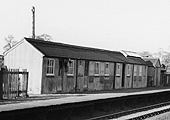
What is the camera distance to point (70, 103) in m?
12.2

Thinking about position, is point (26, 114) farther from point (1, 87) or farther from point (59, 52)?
point (59, 52)

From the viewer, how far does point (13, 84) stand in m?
18.6

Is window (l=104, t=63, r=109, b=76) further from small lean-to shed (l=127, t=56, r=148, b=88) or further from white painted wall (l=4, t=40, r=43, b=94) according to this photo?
white painted wall (l=4, t=40, r=43, b=94)

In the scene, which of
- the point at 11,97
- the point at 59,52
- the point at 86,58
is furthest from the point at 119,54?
the point at 11,97

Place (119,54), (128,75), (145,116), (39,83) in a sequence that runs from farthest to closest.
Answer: (119,54)
(128,75)
(39,83)
(145,116)

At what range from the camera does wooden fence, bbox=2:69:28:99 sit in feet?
59.1

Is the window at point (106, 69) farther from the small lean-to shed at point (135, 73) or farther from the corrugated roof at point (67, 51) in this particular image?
the small lean-to shed at point (135, 73)

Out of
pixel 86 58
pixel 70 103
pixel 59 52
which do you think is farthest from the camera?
pixel 86 58

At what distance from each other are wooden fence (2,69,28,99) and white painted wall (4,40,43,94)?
7.83 feet

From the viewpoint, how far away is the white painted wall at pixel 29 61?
72.7 feet

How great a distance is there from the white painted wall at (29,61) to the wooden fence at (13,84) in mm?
2386

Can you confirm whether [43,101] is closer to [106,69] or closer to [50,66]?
[50,66]

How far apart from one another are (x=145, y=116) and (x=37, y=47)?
10934 mm

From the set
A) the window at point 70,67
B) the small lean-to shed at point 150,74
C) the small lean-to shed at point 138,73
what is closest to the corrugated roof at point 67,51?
the window at point 70,67
